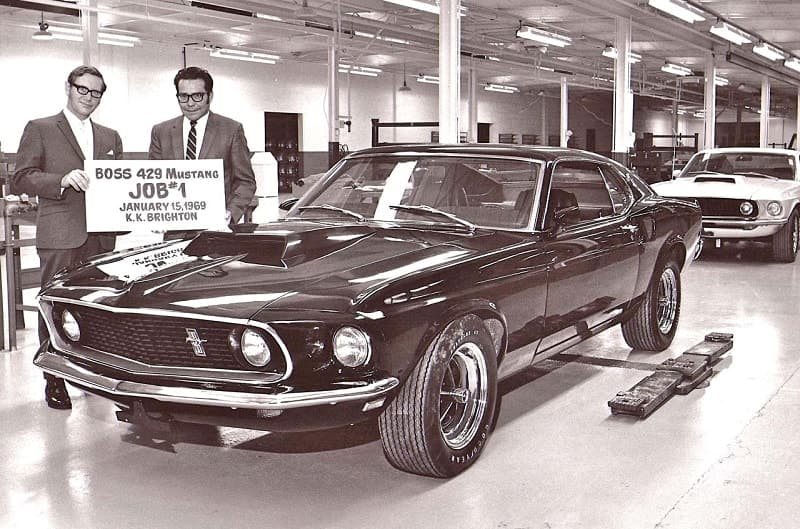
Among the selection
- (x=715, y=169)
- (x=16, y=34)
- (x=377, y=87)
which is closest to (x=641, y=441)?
(x=715, y=169)

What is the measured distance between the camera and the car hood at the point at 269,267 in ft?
10.0

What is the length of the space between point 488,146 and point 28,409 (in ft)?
8.80

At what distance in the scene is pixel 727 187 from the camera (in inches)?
388

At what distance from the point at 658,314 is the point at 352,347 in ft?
10.5

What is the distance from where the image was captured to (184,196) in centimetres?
463

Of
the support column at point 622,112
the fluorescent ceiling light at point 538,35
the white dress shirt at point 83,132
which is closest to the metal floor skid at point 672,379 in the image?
the white dress shirt at point 83,132

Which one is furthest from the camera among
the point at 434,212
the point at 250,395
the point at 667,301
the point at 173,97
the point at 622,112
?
the point at 173,97

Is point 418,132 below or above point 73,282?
above

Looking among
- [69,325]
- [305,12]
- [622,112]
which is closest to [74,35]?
[305,12]

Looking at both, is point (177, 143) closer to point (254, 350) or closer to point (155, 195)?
point (155, 195)

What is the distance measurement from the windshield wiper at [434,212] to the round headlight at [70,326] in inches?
60.5

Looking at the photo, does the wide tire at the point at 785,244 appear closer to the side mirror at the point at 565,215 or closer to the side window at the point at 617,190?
the side window at the point at 617,190

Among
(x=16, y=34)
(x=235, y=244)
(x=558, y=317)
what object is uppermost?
(x=16, y=34)

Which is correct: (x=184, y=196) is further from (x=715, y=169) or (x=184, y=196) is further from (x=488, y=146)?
(x=715, y=169)
